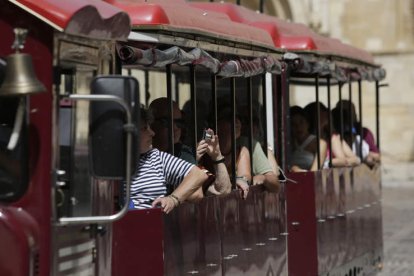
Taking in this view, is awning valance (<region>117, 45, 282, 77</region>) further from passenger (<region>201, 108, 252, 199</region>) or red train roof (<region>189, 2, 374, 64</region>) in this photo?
red train roof (<region>189, 2, 374, 64</region>)

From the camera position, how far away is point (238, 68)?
7.92m

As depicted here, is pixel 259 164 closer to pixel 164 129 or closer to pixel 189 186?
pixel 164 129

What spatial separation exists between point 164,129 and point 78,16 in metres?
2.37

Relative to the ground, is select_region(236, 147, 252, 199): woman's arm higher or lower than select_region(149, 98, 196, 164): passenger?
lower

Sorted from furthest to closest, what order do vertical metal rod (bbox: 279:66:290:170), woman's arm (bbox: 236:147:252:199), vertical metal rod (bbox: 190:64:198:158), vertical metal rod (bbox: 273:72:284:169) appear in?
vertical metal rod (bbox: 279:66:290:170)
vertical metal rod (bbox: 273:72:284:169)
woman's arm (bbox: 236:147:252:199)
vertical metal rod (bbox: 190:64:198:158)

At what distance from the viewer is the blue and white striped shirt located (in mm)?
6430

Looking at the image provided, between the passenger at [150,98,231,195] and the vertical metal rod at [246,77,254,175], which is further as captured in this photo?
the vertical metal rod at [246,77,254,175]

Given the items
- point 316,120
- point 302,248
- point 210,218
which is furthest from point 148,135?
point 316,120

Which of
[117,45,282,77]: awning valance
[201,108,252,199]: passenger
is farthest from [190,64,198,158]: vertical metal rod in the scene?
[201,108,252,199]: passenger

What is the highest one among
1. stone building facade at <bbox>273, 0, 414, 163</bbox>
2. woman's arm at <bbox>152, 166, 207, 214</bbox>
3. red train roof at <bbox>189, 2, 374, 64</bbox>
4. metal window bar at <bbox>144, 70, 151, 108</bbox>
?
stone building facade at <bbox>273, 0, 414, 163</bbox>

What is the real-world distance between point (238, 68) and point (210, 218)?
1.09 m

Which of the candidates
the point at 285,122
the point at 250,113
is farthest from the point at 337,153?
the point at 250,113

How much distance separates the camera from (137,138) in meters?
4.61

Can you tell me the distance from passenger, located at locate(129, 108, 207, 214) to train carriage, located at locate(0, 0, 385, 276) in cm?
13
